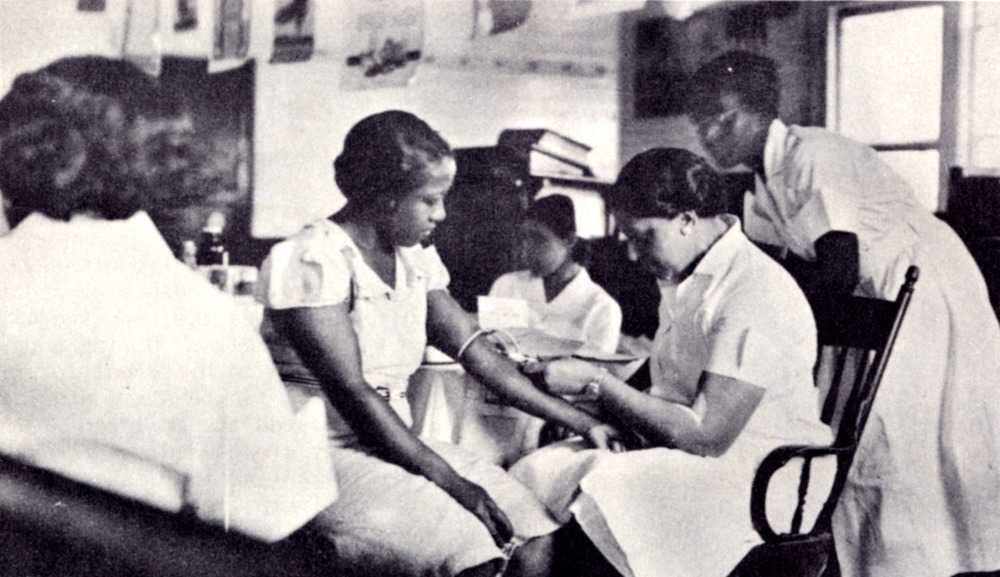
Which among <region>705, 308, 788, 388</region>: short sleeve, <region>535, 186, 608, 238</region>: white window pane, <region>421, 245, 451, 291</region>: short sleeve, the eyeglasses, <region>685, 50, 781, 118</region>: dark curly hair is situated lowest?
<region>705, 308, 788, 388</region>: short sleeve

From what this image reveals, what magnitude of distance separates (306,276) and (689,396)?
713 mm

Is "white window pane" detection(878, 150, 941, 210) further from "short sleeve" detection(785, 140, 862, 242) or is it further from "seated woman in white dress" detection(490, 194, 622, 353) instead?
"seated woman in white dress" detection(490, 194, 622, 353)

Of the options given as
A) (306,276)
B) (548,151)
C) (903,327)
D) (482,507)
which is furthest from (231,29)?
(903,327)

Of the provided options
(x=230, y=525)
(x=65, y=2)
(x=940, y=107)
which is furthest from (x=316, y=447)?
(x=940, y=107)

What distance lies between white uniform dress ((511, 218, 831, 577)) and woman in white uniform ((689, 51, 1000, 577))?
0.65ft

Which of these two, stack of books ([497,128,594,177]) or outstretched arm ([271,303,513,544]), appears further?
stack of books ([497,128,594,177])

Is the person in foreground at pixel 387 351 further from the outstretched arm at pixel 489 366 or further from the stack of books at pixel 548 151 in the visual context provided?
the stack of books at pixel 548 151

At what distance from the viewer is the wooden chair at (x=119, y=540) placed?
1689 mm

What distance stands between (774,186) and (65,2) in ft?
4.42

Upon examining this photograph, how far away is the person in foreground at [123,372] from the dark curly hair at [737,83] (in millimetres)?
964

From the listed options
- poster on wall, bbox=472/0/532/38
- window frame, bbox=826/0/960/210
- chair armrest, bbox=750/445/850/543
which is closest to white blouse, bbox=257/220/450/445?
poster on wall, bbox=472/0/532/38

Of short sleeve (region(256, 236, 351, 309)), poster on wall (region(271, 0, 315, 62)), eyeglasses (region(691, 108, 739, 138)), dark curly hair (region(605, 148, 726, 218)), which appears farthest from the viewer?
eyeglasses (region(691, 108, 739, 138))

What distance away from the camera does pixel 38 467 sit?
5.56ft

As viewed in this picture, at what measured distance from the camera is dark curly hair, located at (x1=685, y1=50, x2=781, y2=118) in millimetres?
2031
